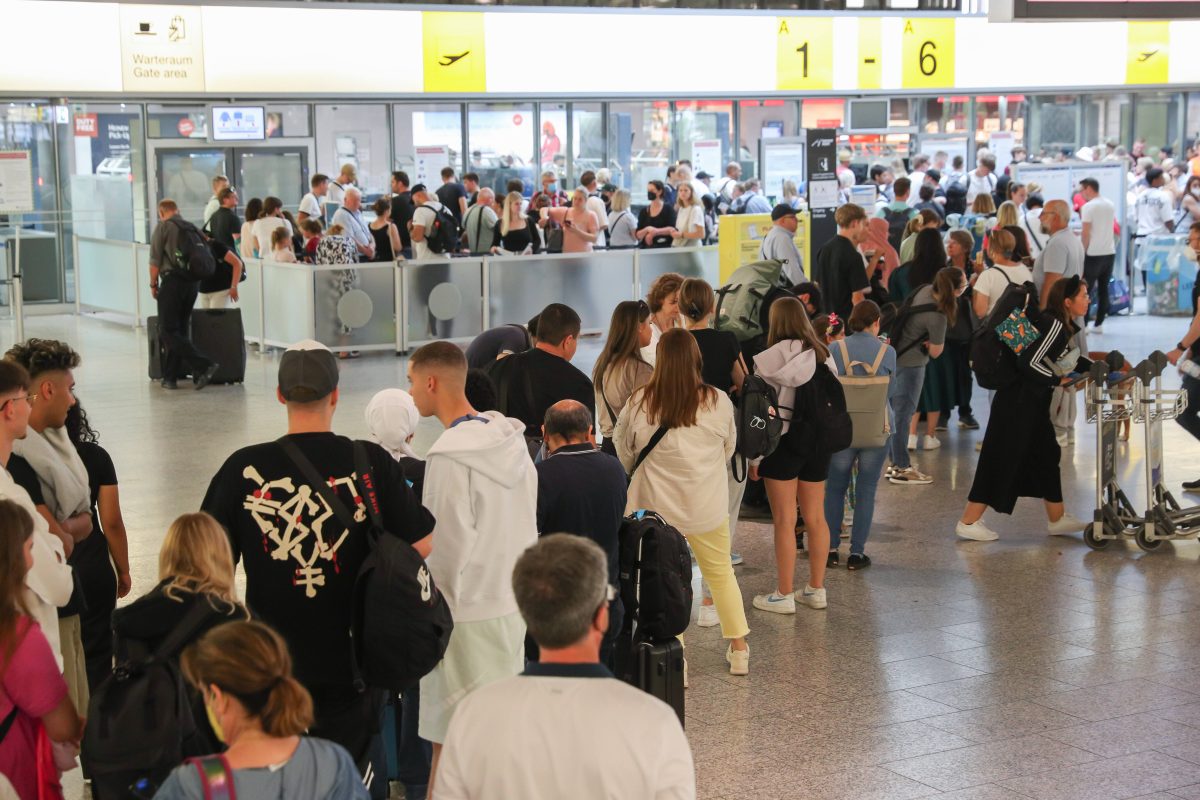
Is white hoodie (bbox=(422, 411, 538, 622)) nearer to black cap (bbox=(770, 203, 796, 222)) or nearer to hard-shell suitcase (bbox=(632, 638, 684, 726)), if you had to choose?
hard-shell suitcase (bbox=(632, 638, 684, 726))

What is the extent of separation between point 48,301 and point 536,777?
19.2m

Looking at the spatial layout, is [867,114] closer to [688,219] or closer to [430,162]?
[688,219]

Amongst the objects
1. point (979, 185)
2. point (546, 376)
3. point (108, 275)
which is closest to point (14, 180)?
point (108, 275)

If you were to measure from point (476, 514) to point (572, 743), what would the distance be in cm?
191

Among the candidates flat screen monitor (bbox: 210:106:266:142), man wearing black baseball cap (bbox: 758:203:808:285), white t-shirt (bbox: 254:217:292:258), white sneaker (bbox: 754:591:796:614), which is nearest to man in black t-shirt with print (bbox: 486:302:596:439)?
white sneaker (bbox: 754:591:796:614)

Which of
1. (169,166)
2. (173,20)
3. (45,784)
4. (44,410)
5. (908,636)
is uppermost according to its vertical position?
(173,20)

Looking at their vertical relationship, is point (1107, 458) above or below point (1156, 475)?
above

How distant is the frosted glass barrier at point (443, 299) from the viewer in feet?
54.6

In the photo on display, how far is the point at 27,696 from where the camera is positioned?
371 centimetres

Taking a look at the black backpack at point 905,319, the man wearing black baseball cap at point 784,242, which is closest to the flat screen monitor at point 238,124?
the man wearing black baseball cap at point 784,242

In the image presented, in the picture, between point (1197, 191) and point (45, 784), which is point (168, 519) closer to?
point (45, 784)

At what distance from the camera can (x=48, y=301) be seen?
66.8ft

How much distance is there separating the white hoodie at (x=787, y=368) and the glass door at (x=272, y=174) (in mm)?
15142

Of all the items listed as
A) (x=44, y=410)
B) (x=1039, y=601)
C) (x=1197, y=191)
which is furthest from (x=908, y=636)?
(x=1197, y=191)
